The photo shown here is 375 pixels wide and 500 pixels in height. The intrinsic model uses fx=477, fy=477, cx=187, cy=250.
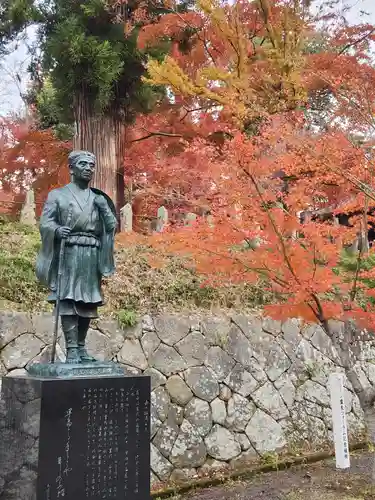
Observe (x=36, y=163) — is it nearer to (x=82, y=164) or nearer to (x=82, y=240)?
(x=82, y=164)

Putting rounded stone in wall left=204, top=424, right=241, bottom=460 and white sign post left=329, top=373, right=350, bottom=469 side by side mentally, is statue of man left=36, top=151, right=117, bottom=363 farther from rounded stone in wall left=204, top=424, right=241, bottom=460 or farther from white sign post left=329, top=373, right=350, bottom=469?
white sign post left=329, top=373, right=350, bottom=469

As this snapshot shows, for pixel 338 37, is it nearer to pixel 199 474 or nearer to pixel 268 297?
pixel 268 297

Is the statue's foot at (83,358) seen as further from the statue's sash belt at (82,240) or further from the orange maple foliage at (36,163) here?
the orange maple foliage at (36,163)

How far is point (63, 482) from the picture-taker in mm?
3654

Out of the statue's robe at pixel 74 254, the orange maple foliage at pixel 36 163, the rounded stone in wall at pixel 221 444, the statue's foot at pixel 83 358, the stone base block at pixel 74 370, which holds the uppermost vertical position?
the orange maple foliage at pixel 36 163

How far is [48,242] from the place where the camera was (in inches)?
169

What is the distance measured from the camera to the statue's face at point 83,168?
4.43 m

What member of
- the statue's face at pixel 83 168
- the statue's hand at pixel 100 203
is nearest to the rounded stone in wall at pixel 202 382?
the statue's hand at pixel 100 203

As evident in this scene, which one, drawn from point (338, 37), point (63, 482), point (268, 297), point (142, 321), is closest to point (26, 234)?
point (142, 321)

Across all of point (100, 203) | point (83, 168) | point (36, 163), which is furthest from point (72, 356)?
point (36, 163)

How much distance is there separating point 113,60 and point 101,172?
2.49m

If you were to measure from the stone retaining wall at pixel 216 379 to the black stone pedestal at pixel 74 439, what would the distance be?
2255 mm

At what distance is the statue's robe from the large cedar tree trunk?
672 cm

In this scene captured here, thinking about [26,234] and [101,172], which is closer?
[26,234]
